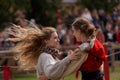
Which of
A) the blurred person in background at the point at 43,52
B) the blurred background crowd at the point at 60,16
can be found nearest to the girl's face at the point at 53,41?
the blurred person in background at the point at 43,52

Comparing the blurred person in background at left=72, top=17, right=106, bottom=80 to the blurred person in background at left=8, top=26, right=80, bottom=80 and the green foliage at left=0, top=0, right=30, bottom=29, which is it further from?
the green foliage at left=0, top=0, right=30, bottom=29

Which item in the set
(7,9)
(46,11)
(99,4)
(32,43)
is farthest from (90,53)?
(99,4)

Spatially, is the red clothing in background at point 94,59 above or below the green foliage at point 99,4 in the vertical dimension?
below

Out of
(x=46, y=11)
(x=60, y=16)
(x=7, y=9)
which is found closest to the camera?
(x=7, y=9)

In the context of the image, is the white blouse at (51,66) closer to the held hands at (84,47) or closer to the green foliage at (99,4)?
the held hands at (84,47)

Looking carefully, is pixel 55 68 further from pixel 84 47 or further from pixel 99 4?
pixel 99 4

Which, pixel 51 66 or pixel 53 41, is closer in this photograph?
pixel 51 66

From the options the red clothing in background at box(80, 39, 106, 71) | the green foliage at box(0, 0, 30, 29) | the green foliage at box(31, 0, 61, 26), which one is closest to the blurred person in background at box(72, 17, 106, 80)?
the red clothing in background at box(80, 39, 106, 71)

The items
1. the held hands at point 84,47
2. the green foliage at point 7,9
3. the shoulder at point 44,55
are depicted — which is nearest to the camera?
the held hands at point 84,47

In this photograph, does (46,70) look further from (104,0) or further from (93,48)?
(104,0)

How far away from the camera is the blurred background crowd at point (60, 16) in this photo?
17578 mm

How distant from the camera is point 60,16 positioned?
2034 centimetres

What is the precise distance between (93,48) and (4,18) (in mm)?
11112

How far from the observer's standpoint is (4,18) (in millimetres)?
17594
